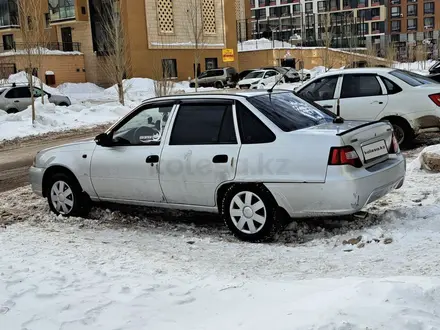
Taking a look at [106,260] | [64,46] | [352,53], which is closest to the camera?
[106,260]

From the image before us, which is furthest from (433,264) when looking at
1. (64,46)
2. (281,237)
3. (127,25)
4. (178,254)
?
(64,46)

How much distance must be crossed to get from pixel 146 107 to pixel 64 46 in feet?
147

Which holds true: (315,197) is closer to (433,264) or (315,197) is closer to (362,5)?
(433,264)

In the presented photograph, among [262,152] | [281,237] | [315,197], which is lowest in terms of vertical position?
[281,237]

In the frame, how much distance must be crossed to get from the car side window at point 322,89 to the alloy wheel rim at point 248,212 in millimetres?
5821

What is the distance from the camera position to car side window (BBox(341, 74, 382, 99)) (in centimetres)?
1044

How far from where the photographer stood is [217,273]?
4.50 meters

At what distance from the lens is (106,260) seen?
188 inches

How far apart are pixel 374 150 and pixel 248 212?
1.40 m

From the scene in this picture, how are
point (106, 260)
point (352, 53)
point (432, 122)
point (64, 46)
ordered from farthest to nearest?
point (352, 53) < point (64, 46) < point (432, 122) < point (106, 260)

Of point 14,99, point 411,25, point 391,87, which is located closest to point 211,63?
point 14,99

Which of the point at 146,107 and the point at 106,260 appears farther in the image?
the point at 146,107

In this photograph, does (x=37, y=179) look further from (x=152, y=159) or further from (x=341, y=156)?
(x=341, y=156)

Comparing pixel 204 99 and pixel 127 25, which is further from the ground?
pixel 127 25
